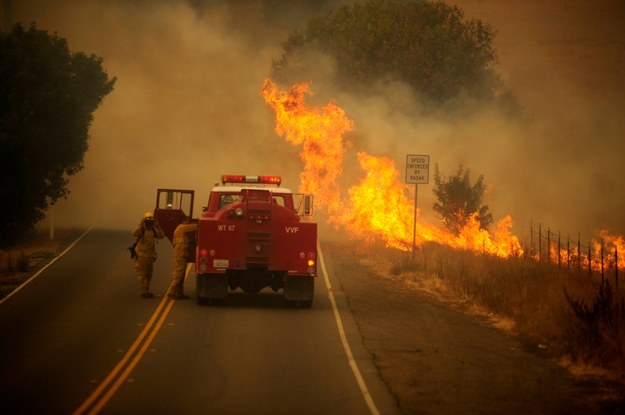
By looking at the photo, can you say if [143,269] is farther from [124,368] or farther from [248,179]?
[124,368]

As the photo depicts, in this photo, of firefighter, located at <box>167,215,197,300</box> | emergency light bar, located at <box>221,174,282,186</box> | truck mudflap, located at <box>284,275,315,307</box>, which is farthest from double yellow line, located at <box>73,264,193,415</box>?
emergency light bar, located at <box>221,174,282,186</box>

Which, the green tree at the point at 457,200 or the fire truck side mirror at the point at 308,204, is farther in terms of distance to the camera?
the green tree at the point at 457,200

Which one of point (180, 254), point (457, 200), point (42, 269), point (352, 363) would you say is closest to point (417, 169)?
point (180, 254)

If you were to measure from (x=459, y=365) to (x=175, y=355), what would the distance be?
482cm

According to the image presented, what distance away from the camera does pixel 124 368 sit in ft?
50.4

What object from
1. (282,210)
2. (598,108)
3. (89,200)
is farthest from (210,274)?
(598,108)

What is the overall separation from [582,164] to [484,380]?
52798 millimetres

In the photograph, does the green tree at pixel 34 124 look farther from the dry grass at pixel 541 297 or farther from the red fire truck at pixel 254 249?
the red fire truck at pixel 254 249

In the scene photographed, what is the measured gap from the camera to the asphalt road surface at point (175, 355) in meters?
13.2

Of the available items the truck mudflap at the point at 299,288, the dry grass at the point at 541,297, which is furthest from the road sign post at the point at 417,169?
the truck mudflap at the point at 299,288

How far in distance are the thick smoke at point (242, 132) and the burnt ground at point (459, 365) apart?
29.3 meters

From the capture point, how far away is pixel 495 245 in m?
38.5

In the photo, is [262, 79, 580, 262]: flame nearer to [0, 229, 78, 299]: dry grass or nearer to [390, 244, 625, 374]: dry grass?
[390, 244, 625, 374]: dry grass

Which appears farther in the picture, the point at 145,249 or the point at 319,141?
the point at 319,141
